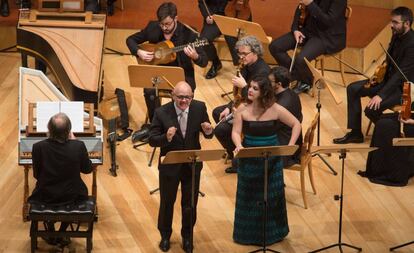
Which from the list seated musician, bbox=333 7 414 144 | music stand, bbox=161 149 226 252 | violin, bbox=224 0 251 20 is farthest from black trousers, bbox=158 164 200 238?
violin, bbox=224 0 251 20

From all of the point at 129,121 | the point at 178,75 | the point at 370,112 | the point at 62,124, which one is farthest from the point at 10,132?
the point at 370,112

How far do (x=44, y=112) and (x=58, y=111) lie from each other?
112 millimetres

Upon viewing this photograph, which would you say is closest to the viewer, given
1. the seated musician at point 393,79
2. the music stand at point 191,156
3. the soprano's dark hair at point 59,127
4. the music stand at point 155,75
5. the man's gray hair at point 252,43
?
the music stand at point 191,156

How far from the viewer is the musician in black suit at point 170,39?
947 centimetres

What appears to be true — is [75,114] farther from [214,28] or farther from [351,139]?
[214,28]

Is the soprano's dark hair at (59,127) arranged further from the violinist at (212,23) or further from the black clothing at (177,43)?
the violinist at (212,23)

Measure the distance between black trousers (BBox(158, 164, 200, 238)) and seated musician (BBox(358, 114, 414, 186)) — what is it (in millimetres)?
2047

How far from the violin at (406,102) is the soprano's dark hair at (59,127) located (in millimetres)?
3037

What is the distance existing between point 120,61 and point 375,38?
2900mm

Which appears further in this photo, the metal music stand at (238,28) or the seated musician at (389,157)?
the metal music stand at (238,28)

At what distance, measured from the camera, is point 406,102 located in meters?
8.91

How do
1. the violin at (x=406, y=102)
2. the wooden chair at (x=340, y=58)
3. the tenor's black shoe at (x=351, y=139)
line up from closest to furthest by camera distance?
1. the violin at (x=406, y=102)
2. the tenor's black shoe at (x=351, y=139)
3. the wooden chair at (x=340, y=58)

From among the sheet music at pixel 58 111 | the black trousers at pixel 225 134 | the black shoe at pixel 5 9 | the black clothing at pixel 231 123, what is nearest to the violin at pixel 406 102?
the black clothing at pixel 231 123

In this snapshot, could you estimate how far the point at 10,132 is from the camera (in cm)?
1002
